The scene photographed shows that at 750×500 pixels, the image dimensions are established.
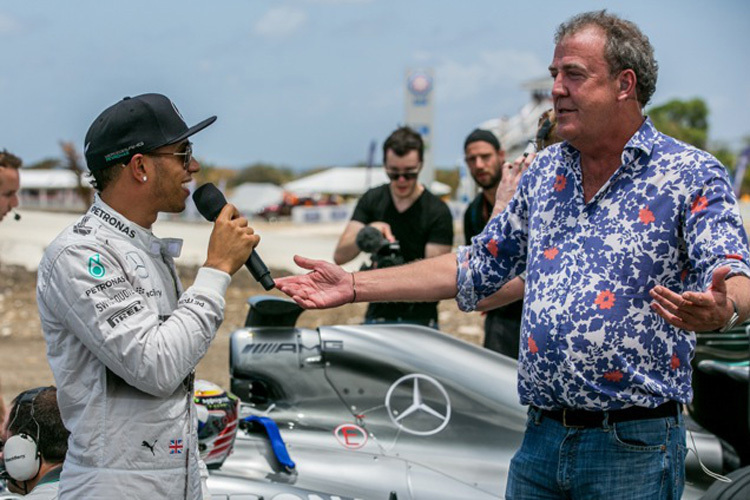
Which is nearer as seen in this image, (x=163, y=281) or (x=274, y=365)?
(x=163, y=281)

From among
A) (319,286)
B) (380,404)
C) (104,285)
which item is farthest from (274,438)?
(104,285)

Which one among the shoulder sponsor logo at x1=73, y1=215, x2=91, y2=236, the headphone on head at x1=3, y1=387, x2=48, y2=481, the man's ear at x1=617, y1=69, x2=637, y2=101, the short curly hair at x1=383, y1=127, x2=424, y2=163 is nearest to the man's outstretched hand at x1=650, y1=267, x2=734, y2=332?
the man's ear at x1=617, y1=69, x2=637, y2=101

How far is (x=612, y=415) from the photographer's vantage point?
2.61m

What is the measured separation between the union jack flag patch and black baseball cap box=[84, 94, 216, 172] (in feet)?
2.47

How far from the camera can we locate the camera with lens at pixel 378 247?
5098mm

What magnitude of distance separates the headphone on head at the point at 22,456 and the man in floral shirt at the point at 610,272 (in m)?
1.58

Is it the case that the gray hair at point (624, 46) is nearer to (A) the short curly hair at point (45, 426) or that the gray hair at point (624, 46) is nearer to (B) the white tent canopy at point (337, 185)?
(A) the short curly hair at point (45, 426)

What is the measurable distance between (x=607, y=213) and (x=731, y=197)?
1.08 feet

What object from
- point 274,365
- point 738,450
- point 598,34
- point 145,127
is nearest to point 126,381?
point 145,127

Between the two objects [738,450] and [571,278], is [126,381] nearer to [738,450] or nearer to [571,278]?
[571,278]

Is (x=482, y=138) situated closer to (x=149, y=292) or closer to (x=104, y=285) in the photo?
(x=149, y=292)

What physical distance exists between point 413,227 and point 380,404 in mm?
1952

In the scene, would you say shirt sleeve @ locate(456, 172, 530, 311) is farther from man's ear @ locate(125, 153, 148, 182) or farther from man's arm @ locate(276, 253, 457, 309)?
man's ear @ locate(125, 153, 148, 182)

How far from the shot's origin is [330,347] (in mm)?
4273
